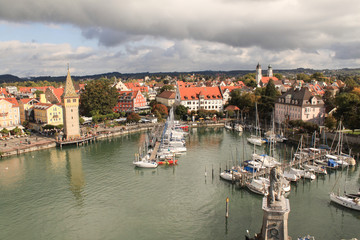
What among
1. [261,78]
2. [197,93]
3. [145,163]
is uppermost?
[261,78]

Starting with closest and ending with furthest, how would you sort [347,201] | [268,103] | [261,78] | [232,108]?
[347,201]
[268,103]
[232,108]
[261,78]

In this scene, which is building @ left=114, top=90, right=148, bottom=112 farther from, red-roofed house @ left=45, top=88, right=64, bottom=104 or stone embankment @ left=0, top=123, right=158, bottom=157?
stone embankment @ left=0, top=123, right=158, bottom=157

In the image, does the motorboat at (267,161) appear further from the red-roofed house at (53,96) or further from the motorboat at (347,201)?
the red-roofed house at (53,96)

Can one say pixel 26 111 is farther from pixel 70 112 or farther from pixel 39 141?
pixel 70 112

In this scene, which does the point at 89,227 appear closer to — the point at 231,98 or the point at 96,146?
the point at 96,146

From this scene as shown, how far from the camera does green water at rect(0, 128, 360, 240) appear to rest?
20.6 metres

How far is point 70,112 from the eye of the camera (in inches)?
1865

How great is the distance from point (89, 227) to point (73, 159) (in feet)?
63.7

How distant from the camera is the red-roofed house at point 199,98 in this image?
72.1m

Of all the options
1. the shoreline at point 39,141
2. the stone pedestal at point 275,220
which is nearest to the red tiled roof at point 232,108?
the shoreline at point 39,141

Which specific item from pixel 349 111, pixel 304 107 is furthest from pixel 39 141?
pixel 349 111

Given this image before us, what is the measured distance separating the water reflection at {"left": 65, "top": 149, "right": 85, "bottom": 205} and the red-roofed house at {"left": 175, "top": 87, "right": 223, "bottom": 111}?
34.1m

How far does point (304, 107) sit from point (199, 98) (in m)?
27.4

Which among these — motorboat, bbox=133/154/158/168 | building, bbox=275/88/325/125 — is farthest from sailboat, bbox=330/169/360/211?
building, bbox=275/88/325/125
